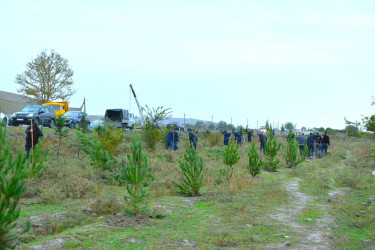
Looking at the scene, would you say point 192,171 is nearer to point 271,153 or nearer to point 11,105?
point 271,153

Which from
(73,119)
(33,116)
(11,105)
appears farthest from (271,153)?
(11,105)

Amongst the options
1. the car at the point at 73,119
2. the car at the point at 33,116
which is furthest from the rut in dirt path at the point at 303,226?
the car at the point at 73,119

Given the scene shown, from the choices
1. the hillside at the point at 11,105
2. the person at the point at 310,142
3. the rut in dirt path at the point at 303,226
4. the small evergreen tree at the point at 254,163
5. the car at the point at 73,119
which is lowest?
the rut in dirt path at the point at 303,226

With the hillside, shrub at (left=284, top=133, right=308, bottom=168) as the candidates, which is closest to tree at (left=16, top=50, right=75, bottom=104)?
the hillside

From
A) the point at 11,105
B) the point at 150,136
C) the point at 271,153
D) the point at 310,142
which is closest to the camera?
the point at 271,153

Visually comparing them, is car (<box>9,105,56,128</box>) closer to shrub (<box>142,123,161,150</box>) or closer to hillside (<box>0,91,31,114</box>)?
shrub (<box>142,123,161,150</box>)

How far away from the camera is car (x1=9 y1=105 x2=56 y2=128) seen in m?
25.2

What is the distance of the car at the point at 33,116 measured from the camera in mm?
25203

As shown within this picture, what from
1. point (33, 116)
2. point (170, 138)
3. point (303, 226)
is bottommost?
point (303, 226)

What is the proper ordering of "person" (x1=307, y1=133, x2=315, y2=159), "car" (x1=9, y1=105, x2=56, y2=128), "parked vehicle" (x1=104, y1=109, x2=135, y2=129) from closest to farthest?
1. "person" (x1=307, y1=133, x2=315, y2=159)
2. "car" (x1=9, y1=105, x2=56, y2=128)
3. "parked vehicle" (x1=104, y1=109, x2=135, y2=129)

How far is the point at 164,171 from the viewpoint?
45.4ft

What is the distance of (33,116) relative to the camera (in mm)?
25109

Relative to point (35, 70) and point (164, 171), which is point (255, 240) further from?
point (35, 70)

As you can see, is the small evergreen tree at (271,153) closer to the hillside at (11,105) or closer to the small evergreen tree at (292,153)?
the small evergreen tree at (292,153)
